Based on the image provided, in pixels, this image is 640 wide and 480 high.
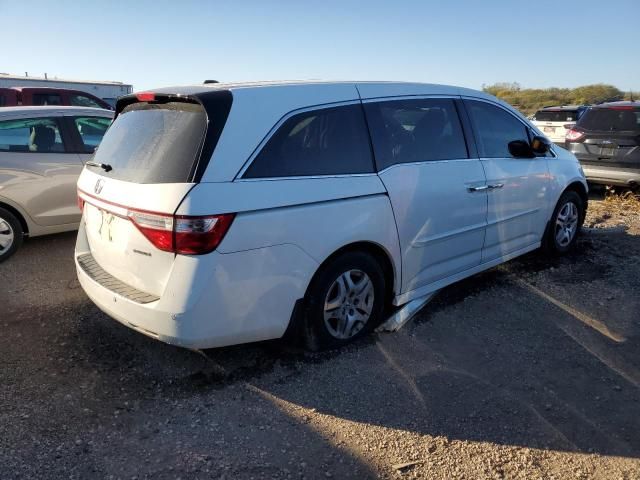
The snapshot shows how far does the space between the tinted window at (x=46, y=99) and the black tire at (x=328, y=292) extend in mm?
12448

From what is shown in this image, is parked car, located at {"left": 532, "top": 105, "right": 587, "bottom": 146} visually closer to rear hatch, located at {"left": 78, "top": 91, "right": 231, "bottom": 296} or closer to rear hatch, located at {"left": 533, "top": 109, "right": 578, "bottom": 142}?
rear hatch, located at {"left": 533, "top": 109, "right": 578, "bottom": 142}

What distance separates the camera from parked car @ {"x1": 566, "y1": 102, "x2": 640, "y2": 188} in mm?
8102

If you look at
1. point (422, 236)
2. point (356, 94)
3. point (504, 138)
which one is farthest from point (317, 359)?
point (504, 138)

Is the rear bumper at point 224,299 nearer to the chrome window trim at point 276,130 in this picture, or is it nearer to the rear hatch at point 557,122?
the chrome window trim at point 276,130

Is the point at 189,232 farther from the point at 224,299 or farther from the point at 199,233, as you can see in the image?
the point at 224,299

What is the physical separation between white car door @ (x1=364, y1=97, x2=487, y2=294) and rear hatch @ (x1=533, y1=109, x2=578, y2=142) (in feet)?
31.3

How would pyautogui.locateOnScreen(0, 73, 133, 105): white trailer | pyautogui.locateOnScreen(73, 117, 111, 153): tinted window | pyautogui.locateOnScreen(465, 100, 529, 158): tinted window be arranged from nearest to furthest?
pyautogui.locateOnScreen(465, 100, 529, 158): tinted window < pyautogui.locateOnScreen(73, 117, 111, 153): tinted window < pyautogui.locateOnScreen(0, 73, 133, 105): white trailer

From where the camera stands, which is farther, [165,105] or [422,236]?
[422,236]

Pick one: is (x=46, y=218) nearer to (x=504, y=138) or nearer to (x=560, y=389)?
(x=504, y=138)

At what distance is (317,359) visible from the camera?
345 centimetres

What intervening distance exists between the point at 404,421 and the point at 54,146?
469 cm

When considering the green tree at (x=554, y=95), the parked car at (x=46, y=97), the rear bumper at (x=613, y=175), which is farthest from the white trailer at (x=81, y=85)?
the green tree at (x=554, y=95)

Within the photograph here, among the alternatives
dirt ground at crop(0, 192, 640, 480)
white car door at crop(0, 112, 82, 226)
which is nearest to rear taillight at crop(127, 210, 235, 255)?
dirt ground at crop(0, 192, 640, 480)

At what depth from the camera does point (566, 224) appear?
5523mm
